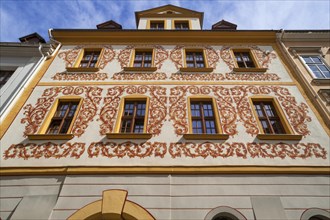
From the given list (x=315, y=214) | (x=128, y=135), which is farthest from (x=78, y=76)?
(x=315, y=214)

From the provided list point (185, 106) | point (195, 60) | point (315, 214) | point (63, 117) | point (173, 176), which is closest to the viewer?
point (315, 214)

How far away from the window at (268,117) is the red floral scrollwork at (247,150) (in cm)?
81

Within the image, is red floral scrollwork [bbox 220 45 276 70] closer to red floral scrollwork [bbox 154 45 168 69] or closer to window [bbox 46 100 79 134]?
red floral scrollwork [bbox 154 45 168 69]

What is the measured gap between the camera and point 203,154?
22.3 ft

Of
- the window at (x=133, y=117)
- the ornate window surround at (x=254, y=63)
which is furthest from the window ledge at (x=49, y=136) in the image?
the ornate window surround at (x=254, y=63)

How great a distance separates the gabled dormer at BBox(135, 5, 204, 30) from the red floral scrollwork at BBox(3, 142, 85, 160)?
30.7ft

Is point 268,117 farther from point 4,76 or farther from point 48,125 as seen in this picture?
point 4,76

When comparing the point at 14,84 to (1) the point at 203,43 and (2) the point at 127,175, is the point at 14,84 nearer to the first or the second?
(2) the point at 127,175

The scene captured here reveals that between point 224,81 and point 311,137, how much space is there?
3.94 metres

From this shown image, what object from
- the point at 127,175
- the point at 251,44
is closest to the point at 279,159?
the point at 127,175

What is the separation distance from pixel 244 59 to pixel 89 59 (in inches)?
326

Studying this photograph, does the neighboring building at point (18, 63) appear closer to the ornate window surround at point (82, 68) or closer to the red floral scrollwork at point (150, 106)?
the ornate window surround at point (82, 68)

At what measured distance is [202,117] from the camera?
7.97 metres

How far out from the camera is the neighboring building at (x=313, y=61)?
8.44 metres
